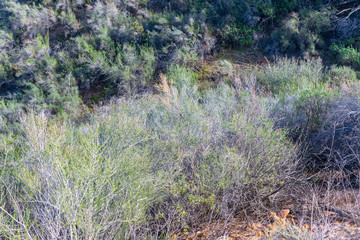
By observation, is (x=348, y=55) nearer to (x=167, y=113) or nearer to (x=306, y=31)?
(x=306, y=31)

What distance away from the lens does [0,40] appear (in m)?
12.1

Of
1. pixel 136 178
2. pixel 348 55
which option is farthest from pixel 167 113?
pixel 348 55

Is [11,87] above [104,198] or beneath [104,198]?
beneath

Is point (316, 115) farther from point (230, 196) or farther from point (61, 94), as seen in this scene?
point (61, 94)

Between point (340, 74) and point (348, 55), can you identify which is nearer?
point (340, 74)

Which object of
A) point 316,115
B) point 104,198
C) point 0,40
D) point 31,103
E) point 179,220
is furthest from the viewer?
point 0,40

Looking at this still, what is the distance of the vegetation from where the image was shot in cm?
301

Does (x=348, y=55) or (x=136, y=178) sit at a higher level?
(x=348, y=55)

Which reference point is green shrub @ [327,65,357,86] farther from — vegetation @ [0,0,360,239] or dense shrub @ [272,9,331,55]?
dense shrub @ [272,9,331,55]

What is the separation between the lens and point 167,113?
19.5 feet

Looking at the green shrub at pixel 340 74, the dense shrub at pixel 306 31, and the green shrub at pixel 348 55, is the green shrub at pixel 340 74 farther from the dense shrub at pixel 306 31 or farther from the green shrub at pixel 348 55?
the dense shrub at pixel 306 31

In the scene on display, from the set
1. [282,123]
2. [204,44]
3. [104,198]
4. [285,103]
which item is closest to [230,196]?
[104,198]

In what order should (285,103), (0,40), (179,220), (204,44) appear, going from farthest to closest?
(0,40) < (204,44) < (285,103) < (179,220)

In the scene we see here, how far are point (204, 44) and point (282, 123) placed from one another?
6.67 meters
